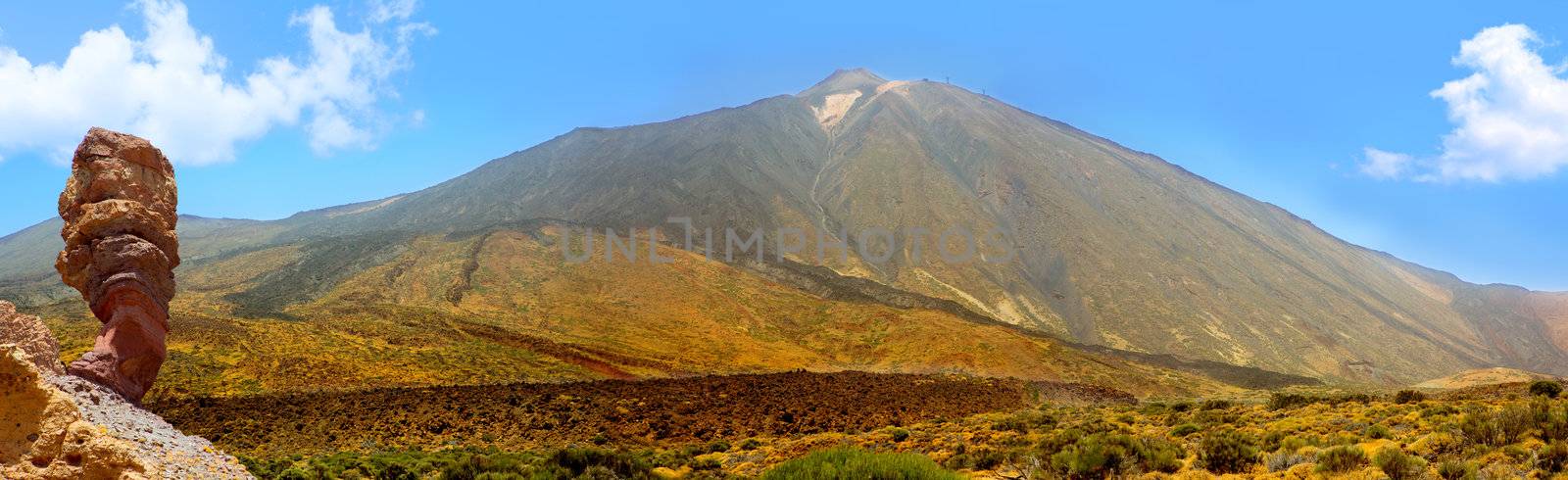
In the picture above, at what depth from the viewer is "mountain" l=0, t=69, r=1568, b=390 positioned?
5600 centimetres

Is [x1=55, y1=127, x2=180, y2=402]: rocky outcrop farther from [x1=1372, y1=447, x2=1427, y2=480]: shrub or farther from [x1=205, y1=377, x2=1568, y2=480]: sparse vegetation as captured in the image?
[x1=1372, y1=447, x2=1427, y2=480]: shrub

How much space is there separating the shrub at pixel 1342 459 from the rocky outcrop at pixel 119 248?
20.5m

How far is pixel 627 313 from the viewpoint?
57031 mm

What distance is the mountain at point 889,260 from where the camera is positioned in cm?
5600

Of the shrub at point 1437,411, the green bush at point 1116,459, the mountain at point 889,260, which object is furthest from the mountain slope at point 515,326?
the shrub at point 1437,411

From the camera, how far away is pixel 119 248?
1409 centimetres

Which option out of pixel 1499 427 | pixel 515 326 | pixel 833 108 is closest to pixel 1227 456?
pixel 1499 427

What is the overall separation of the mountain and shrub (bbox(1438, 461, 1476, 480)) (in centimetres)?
3463

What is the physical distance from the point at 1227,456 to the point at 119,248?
21.2 meters

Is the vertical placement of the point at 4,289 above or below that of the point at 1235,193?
below

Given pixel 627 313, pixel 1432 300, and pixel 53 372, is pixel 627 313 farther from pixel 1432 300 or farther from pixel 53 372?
pixel 1432 300

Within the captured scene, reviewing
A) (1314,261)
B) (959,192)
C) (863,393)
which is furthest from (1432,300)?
(863,393)

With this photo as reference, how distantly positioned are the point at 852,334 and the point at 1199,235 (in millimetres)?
87178

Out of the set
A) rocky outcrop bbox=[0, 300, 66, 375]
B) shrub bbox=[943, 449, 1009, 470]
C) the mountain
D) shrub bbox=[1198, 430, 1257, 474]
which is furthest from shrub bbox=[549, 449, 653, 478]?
the mountain
